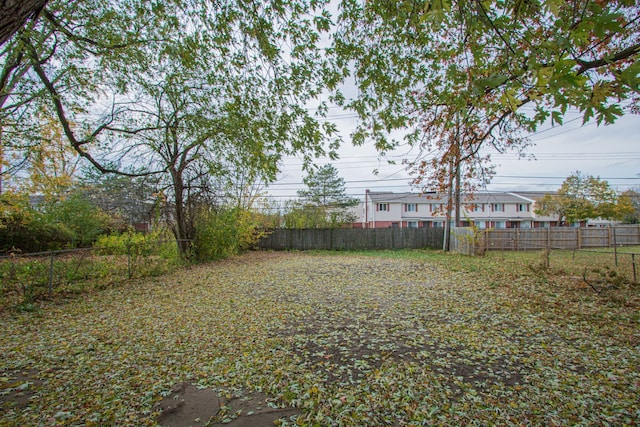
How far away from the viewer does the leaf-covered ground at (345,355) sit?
5.95 ft

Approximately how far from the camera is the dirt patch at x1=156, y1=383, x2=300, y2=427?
171 centimetres

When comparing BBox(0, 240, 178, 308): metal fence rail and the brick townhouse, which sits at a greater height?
the brick townhouse

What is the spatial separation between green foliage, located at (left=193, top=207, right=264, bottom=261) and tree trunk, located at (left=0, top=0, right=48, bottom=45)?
8.05 m

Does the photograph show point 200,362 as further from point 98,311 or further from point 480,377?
point 98,311

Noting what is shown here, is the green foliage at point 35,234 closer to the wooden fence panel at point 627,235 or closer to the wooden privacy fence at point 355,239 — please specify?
the wooden privacy fence at point 355,239

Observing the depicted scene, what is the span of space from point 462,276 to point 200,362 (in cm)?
596

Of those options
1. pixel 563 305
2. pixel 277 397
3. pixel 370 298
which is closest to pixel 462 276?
pixel 563 305

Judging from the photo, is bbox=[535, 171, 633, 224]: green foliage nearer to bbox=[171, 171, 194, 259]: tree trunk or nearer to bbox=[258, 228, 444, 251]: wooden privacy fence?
bbox=[258, 228, 444, 251]: wooden privacy fence

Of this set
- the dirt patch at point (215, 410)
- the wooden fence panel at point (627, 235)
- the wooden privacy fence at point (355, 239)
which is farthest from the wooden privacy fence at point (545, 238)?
the dirt patch at point (215, 410)

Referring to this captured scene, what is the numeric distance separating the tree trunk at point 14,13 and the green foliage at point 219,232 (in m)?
8.05

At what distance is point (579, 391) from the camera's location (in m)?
1.96

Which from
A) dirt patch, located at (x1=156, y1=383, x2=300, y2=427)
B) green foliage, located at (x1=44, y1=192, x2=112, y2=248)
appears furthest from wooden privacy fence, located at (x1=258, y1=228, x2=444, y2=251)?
dirt patch, located at (x1=156, y1=383, x2=300, y2=427)

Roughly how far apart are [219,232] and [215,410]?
7.90 m

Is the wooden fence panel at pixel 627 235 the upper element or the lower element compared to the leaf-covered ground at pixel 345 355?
upper
